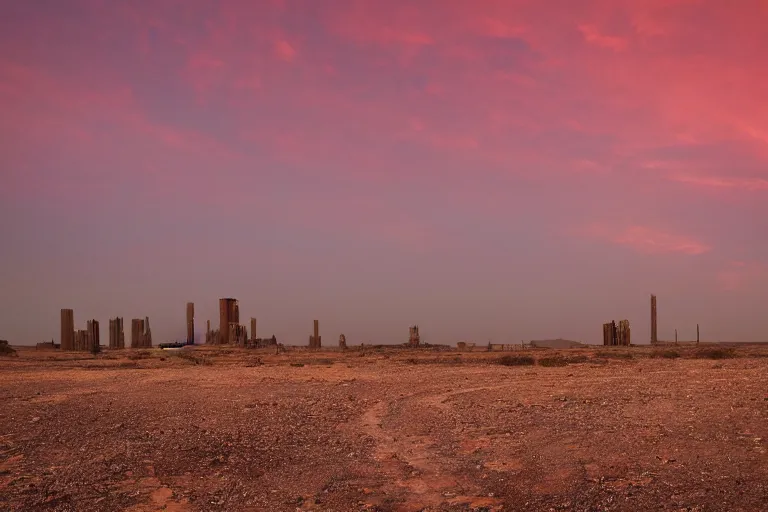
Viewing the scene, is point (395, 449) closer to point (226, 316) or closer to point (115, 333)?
point (226, 316)

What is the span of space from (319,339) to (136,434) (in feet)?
309

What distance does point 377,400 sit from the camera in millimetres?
23391

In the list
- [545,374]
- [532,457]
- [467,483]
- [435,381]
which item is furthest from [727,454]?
[545,374]

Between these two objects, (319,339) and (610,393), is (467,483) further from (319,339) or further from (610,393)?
(319,339)

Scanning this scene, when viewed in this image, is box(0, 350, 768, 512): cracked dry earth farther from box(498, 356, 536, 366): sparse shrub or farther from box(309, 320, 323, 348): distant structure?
box(309, 320, 323, 348): distant structure

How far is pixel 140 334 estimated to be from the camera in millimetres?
97062

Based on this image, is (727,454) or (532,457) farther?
(532,457)

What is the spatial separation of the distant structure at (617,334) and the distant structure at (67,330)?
75.7 m

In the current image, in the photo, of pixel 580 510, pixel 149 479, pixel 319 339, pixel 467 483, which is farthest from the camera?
pixel 319 339

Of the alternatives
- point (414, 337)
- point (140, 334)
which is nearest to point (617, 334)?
point (414, 337)

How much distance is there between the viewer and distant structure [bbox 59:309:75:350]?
3436 inches

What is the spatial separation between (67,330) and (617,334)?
78.3 metres

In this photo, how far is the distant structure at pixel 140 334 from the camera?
9656cm

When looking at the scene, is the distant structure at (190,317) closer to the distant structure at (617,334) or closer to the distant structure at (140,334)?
the distant structure at (140,334)
